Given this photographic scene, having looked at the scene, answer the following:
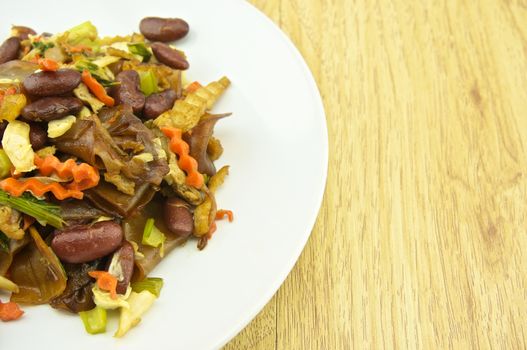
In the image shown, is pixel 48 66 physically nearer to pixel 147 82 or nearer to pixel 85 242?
pixel 147 82

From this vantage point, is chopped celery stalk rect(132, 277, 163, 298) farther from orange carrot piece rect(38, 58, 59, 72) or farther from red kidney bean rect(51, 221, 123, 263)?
orange carrot piece rect(38, 58, 59, 72)

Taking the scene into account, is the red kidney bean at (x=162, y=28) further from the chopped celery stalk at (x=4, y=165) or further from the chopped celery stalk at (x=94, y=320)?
the chopped celery stalk at (x=94, y=320)

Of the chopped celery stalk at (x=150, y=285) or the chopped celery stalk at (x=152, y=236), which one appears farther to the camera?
the chopped celery stalk at (x=152, y=236)

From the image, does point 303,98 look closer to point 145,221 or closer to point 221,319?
point 145,221

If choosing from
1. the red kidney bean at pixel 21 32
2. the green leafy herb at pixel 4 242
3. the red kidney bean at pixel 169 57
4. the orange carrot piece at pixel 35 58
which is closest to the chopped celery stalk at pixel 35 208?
the green leafy herb at pixel 4 242

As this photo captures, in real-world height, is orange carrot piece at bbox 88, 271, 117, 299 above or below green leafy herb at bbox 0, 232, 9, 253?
below

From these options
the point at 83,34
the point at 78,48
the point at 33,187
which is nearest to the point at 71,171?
the point at 33,187

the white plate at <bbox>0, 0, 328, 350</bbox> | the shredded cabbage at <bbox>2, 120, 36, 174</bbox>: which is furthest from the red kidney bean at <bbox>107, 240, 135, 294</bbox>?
the shredded cabbage at <bbox>2, 120, 36, 174</bbox>
